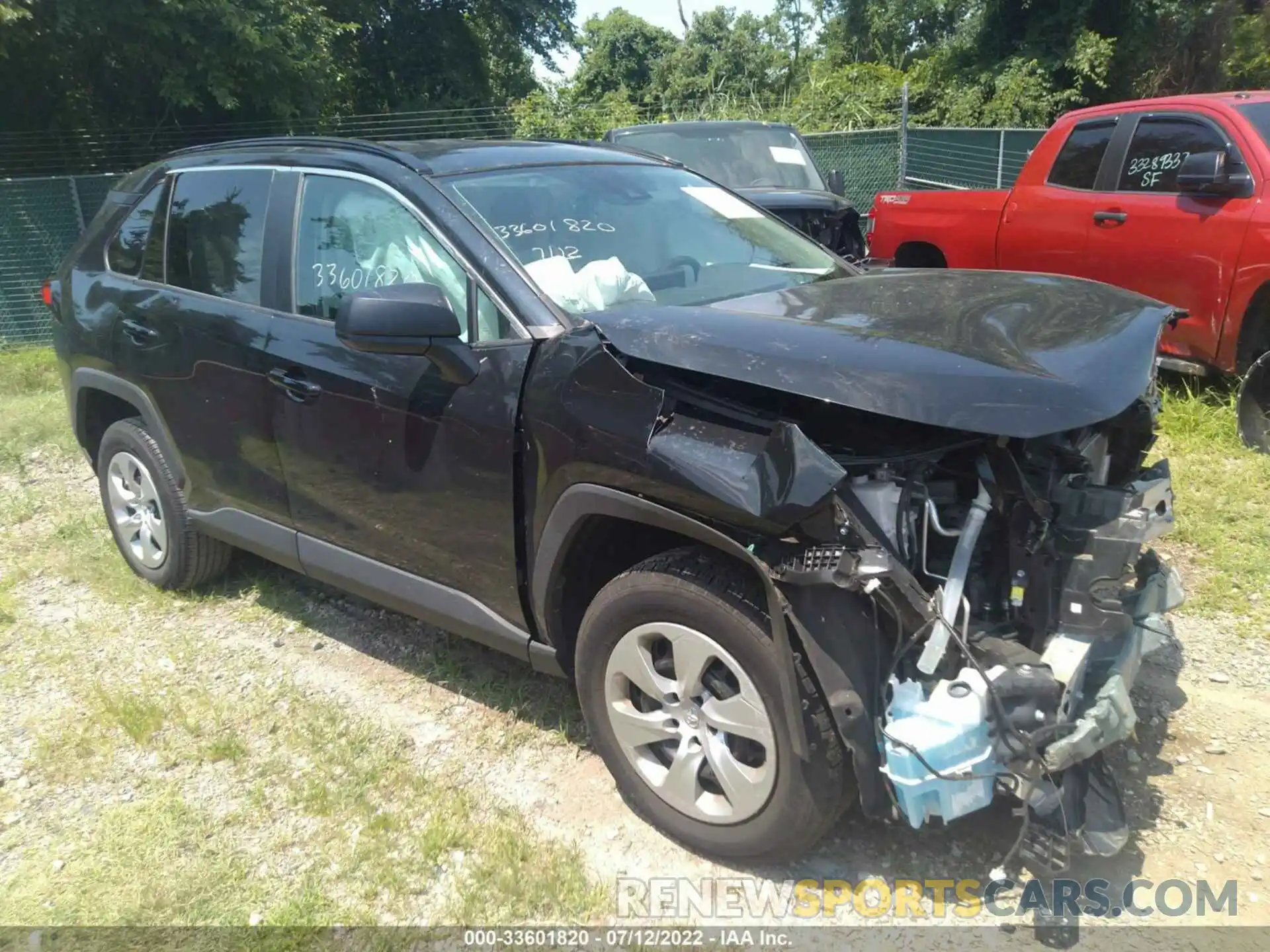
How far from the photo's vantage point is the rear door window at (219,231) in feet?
12.4

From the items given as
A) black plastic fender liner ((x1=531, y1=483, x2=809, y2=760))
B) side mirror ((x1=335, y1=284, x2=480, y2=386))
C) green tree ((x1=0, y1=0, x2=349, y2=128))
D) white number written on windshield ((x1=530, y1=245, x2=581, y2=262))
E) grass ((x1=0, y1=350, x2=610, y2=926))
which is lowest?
grass ((x1=0, y1=350, x2=610, y2=926))

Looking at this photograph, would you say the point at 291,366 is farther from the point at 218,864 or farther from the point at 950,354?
the point at 950,354

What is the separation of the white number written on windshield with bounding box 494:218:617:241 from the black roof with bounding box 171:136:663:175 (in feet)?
1.11

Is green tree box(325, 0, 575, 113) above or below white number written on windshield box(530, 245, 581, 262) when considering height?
above

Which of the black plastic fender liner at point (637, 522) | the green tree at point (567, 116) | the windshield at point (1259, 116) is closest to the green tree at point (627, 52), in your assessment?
the green tree at point (567, 116)

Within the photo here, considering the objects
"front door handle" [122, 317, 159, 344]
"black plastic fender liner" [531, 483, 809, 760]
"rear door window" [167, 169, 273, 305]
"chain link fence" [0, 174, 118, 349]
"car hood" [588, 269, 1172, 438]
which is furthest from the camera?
"chain link fence" [0, 174, 118, 349]

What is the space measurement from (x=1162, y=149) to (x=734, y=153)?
3.85 m

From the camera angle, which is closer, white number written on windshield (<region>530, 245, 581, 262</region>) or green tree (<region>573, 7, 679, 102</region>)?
white number written on windshield (<region>530, 245, 581, 262</region>)

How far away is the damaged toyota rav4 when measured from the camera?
7.57 feet

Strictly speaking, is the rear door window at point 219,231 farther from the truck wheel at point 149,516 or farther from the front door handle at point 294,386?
the truck wheel at point 149,516

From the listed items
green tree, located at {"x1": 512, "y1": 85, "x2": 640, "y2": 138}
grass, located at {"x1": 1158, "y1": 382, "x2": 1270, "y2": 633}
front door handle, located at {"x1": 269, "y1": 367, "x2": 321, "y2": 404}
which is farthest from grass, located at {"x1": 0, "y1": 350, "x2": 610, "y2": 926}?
green tree, located at {"x1": 512, "y1": 85, "x2": 640, "y2": 138}

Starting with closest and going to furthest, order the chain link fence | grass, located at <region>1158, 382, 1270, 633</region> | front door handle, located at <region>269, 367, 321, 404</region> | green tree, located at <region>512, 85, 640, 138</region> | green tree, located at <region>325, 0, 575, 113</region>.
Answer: front door handle, located at <region>269, 367, 321, 404</region> → grass, located at <region>1158, 382, 1270, 633</region> → the chain link fence → green tree, located at <region>512, 85, 640, 138</region> → green tree, located at <region>325, 0, 575, 113</region>

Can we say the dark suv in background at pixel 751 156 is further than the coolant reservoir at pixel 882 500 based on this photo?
Yes

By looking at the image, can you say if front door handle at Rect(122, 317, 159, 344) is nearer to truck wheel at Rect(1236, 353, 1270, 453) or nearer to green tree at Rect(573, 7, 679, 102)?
truck wheel at Rect(1236, 353, 1270, 453)
